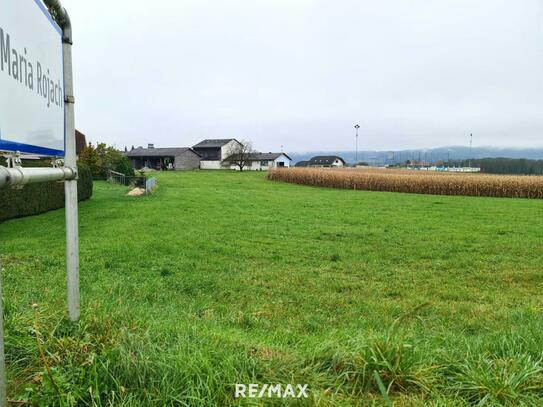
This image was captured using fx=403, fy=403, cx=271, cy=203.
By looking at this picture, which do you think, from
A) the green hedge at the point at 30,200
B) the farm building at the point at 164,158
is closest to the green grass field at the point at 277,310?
the green hedge at the point at 30,200

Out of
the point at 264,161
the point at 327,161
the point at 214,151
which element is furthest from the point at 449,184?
the point at 327,161

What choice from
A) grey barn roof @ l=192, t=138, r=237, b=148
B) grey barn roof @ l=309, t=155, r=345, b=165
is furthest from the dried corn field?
grey barn roof @ l=309, t=155, r=345, b=165

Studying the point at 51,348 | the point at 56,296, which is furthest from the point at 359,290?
the point at 51,348

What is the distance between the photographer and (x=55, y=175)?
7.06ft

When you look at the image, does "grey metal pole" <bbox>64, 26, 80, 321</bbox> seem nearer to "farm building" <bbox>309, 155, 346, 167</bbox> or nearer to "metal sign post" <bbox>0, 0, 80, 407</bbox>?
"metal sign post" <bbox>0, 0, 80, 407</bbox>

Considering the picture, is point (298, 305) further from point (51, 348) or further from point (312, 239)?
point (312, 239)

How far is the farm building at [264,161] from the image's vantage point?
237ft

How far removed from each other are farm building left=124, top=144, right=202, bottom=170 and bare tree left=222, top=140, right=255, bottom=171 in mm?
6189

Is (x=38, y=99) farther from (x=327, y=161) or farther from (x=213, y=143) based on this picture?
(x=327, y=161)

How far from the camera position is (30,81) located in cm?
185

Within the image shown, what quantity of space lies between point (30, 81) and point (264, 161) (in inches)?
3075

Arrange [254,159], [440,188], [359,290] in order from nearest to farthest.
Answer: [359,290] < [440,188] < [254,159]

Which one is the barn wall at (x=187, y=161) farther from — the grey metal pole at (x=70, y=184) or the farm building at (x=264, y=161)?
the grey metal pole at (x=70, y=184)

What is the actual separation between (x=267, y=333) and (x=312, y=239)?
6.51 m
